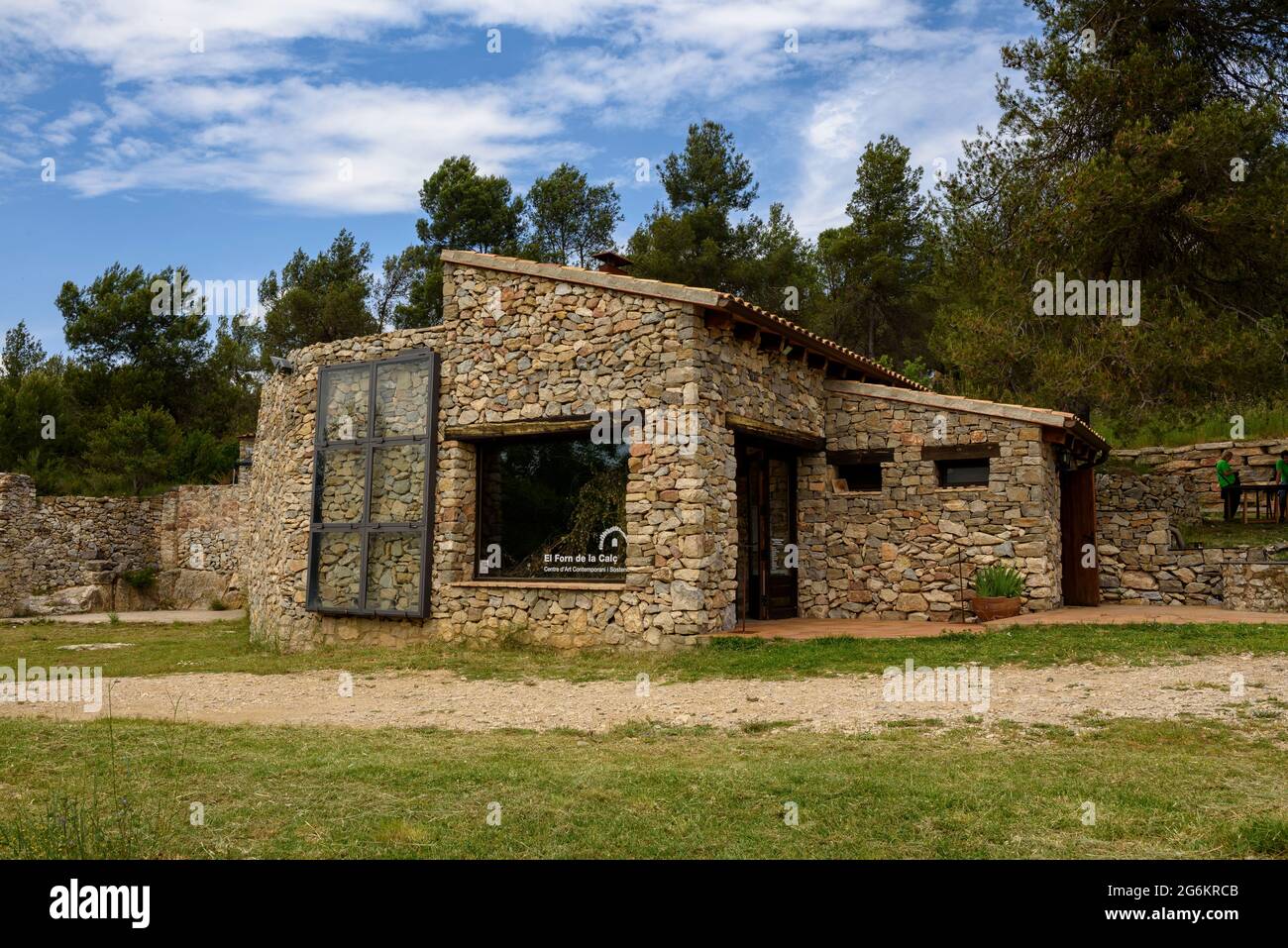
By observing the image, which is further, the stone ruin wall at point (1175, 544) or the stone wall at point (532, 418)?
the stone ruin wall at point (1175, 544)

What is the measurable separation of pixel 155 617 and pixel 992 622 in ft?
61.3

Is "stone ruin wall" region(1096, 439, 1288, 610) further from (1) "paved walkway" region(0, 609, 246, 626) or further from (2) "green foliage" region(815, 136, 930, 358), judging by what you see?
(1) "paved walkway" region(0, 609, 246, 626)

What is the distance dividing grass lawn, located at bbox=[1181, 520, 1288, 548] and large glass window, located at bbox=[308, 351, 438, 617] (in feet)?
44.4

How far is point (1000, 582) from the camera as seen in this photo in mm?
12703

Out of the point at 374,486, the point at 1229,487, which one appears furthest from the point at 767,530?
the point at 1229,487

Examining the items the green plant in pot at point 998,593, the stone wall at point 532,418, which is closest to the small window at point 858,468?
the green plant in pot at point 998,593

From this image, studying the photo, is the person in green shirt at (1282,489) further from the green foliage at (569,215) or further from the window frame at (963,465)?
the green foliage at (569,215)

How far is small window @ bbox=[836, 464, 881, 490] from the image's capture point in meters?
14.6

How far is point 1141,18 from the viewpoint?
57.5ft

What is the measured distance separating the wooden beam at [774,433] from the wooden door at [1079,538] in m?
4.37

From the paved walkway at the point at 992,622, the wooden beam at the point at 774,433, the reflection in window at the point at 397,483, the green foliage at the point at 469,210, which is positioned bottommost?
the paved walkway at the point at 992,622

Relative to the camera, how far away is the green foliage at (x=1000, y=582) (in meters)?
12.7
